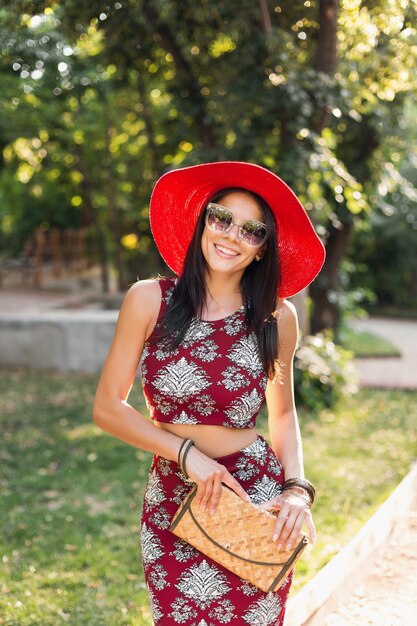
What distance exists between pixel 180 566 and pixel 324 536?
3.17 meters

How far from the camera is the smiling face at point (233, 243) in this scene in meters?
2.42

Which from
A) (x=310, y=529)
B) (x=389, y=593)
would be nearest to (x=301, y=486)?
(x=310, y=529)

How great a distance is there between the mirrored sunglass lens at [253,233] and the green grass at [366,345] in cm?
1016

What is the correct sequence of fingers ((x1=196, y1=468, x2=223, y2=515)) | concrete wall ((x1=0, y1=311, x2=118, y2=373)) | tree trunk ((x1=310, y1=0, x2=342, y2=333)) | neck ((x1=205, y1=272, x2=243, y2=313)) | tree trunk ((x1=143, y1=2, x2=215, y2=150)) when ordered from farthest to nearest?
1. tree trunk ((x1=310, y1=0, x2=342, y2=333))
2. concrete wall ((x1=0, y1=311, x2=118, y2=373))
3. tree trunk ((x1=143, y1=2, x2=215, y2=150))
4. neck ((x1=205, y1=272, x2=243, y2=313))
5. fingers ((x1=196, y1=468, x2=223, y2=515))

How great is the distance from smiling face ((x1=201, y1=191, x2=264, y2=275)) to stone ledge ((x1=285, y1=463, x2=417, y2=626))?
1.68 m

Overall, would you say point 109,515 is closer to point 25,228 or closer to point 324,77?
point 324,77

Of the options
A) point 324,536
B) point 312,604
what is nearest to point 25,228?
→ point 324,536

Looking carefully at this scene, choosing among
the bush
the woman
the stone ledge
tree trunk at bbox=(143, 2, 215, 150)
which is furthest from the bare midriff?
the bush

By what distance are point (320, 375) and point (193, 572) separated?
6782mm

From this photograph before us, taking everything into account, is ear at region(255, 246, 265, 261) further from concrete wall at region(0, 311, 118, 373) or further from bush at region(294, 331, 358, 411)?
concrete wall at region(0, 311, 118, 373)

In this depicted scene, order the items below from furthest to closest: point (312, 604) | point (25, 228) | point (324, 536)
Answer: point (25, 228) < point (324, 536) < point (312, 604)

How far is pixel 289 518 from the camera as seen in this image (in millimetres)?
2293

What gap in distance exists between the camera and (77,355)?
10.4m

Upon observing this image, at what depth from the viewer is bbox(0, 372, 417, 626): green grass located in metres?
4.30
